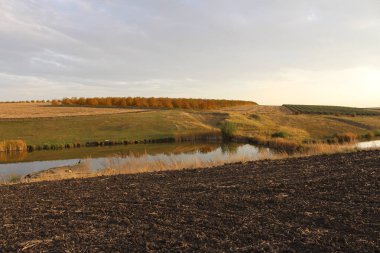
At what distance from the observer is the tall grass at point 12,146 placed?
134 ft

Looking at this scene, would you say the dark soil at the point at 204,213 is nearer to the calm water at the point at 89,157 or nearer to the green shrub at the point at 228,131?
the calm water at the point at 89,157

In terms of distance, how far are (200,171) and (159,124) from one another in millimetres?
43818

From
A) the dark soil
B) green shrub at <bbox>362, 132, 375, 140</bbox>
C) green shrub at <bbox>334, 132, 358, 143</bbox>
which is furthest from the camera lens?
green shrub at <bbox>362, 132, 375, 140</bbox>

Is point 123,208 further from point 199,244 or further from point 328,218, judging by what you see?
point 328,218

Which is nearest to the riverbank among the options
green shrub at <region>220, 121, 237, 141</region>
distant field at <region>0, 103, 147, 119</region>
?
green shrub at <region>220, 121, 237, 141</region>

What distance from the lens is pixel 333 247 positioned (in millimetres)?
5719

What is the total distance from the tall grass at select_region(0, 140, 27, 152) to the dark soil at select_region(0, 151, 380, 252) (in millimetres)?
31215

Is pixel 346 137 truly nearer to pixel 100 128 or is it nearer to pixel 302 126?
pixel 302 126

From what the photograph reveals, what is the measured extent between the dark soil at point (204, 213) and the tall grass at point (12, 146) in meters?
31.2

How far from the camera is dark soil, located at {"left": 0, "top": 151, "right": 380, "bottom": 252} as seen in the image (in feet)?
20.0

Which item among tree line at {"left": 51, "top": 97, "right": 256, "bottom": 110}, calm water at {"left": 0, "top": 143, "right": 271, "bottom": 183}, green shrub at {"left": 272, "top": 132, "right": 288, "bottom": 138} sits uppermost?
tree line at {"left": 51, "top": 97, "right": 256, "bottom": 110}

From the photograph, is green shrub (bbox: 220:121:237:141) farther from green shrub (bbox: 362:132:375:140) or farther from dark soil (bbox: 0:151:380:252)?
dark soil (bbox: 0:151:380:252)

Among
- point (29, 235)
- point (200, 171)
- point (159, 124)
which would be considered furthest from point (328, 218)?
point (159, 124)

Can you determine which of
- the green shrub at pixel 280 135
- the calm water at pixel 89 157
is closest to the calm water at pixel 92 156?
the calm water at pixel 89 157
